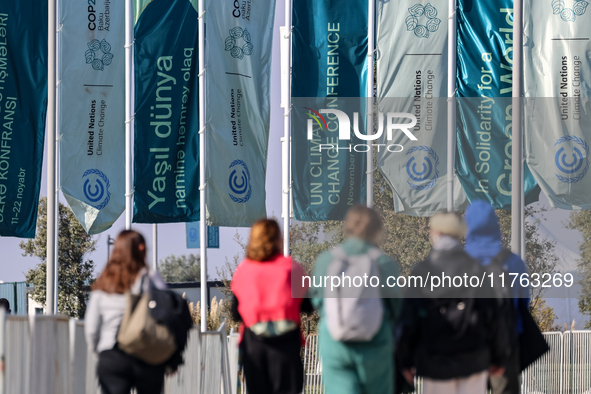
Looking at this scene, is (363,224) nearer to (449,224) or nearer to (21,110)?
(449,224)

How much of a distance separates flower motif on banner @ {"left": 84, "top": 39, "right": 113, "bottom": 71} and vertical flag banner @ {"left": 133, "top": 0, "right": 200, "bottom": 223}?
0.64 m

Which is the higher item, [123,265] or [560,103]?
[560,103]

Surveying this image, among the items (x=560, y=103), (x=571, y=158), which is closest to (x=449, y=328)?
(x=571, y=158)

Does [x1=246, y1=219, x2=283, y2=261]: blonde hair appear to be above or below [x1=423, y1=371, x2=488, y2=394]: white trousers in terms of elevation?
above

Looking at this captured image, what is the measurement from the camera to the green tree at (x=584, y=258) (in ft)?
76.1

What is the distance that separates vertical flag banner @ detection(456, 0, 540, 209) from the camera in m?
17.1

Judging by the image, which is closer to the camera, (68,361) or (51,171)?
(68,361)

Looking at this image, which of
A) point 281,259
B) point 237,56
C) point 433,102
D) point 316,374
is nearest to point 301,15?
point 237,56

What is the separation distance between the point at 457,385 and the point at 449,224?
1.03 m

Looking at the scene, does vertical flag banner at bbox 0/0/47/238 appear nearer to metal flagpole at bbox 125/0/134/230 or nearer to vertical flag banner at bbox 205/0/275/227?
metal flagpole at bbox 125/0/134/230

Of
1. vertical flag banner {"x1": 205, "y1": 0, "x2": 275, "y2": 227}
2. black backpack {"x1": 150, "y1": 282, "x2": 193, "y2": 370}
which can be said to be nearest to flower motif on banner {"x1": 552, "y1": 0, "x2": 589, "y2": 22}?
vertical flag banner {"x1": 205, "y1": 0, "x2": 275, "y2": 227}

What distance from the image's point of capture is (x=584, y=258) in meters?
23.9

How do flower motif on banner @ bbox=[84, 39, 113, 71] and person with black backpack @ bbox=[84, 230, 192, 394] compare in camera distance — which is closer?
person with black backpack @ bbox=[84, 230, 192, 394]

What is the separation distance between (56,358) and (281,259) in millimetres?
1658
